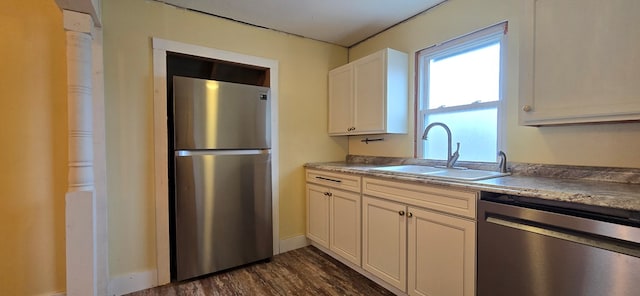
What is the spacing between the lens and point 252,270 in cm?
240

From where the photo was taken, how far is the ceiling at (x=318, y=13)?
2.21 metres

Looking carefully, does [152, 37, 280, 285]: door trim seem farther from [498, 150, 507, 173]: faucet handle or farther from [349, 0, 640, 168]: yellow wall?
[498, 150, 507, 173]: faucet handle

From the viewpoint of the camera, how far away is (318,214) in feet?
8.86

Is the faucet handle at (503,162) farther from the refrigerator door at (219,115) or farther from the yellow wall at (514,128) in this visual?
the refrigerator door at (219,115)

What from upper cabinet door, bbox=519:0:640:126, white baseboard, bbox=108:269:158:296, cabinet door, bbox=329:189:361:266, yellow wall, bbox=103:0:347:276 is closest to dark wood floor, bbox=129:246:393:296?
white baseboard, bbox=108:269:158:296

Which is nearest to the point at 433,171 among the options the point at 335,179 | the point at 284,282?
the point at 335,179

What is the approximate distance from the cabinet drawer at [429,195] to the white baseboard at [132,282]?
1.80 m

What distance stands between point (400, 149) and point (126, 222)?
2.36m

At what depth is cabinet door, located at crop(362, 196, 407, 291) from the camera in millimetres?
1838

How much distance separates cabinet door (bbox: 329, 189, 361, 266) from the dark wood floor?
6.1 inches

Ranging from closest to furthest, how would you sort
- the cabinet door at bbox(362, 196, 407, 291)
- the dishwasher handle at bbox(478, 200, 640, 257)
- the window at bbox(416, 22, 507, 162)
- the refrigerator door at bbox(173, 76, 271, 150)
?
the dishwasher handle at bbox(478, 200, 640, 257) < the cabinet door at bbox(362, 196, 407, 291) < the window at bbox(416, 22, 507, 162) < the refrigerator door at bbox(173, 76, 271, 150)

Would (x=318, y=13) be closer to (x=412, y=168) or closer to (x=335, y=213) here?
(x=412, y=168)

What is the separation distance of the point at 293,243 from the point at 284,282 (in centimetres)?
67

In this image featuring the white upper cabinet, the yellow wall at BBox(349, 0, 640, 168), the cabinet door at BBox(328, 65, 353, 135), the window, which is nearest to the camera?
the yellow wall at BBox(349, 0, 640, 168)
